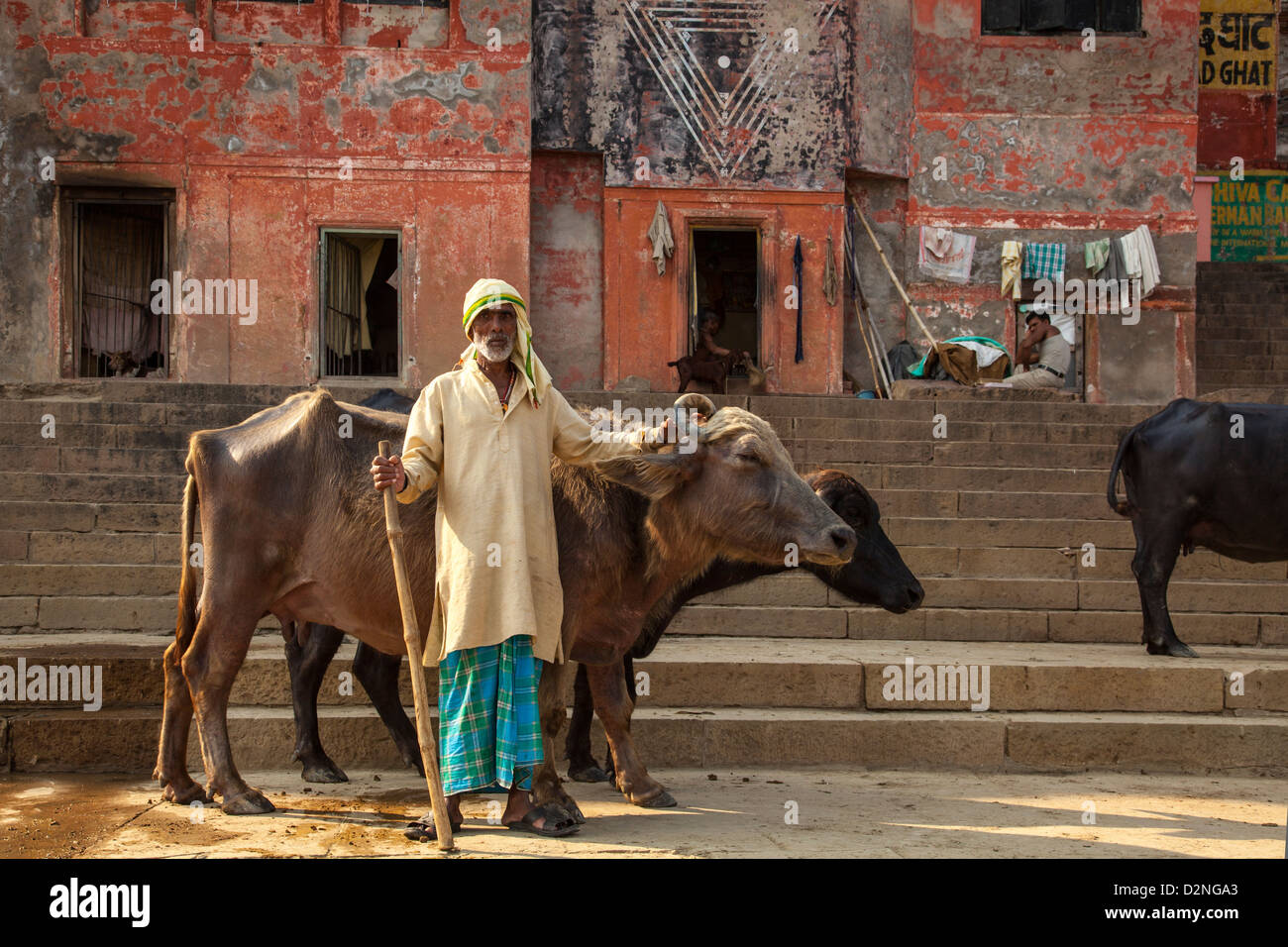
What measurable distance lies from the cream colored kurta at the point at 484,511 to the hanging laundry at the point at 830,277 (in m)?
12.7

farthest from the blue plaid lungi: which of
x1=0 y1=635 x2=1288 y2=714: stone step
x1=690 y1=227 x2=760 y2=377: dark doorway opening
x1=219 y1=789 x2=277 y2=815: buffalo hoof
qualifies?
x1=690 y1=227 x2=760 y2=377: dark doorway opening

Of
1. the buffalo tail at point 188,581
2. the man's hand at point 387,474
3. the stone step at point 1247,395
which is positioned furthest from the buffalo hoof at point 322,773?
the stone step at point 1247,395

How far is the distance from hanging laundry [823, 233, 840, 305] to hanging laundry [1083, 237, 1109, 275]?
3.52 m

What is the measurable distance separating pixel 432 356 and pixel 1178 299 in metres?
10.4

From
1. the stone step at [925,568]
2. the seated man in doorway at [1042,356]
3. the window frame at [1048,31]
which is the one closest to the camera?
the stone step at [925,568]

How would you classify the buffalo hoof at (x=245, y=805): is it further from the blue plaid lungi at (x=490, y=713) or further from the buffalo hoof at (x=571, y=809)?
the buffalo hoof at (x=571, y=809)

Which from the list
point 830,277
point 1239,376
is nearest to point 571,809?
point 830,277

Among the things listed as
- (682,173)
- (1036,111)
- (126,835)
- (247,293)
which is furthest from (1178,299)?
(126,835)

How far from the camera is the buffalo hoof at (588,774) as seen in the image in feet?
20.0

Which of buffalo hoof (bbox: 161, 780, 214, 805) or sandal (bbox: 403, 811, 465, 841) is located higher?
sandal (bbox: 403, 811, 465, 841)

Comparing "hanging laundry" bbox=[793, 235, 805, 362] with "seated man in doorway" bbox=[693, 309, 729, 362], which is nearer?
"seated man in doorway" bbox=[693, 309, 729, 362]

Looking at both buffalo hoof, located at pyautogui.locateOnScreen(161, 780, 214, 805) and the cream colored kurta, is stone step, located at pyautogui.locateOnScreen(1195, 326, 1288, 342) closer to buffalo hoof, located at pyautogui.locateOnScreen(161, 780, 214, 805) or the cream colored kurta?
the cream colored kurta

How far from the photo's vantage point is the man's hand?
462 centimetres

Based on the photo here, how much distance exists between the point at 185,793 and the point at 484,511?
184 cm
